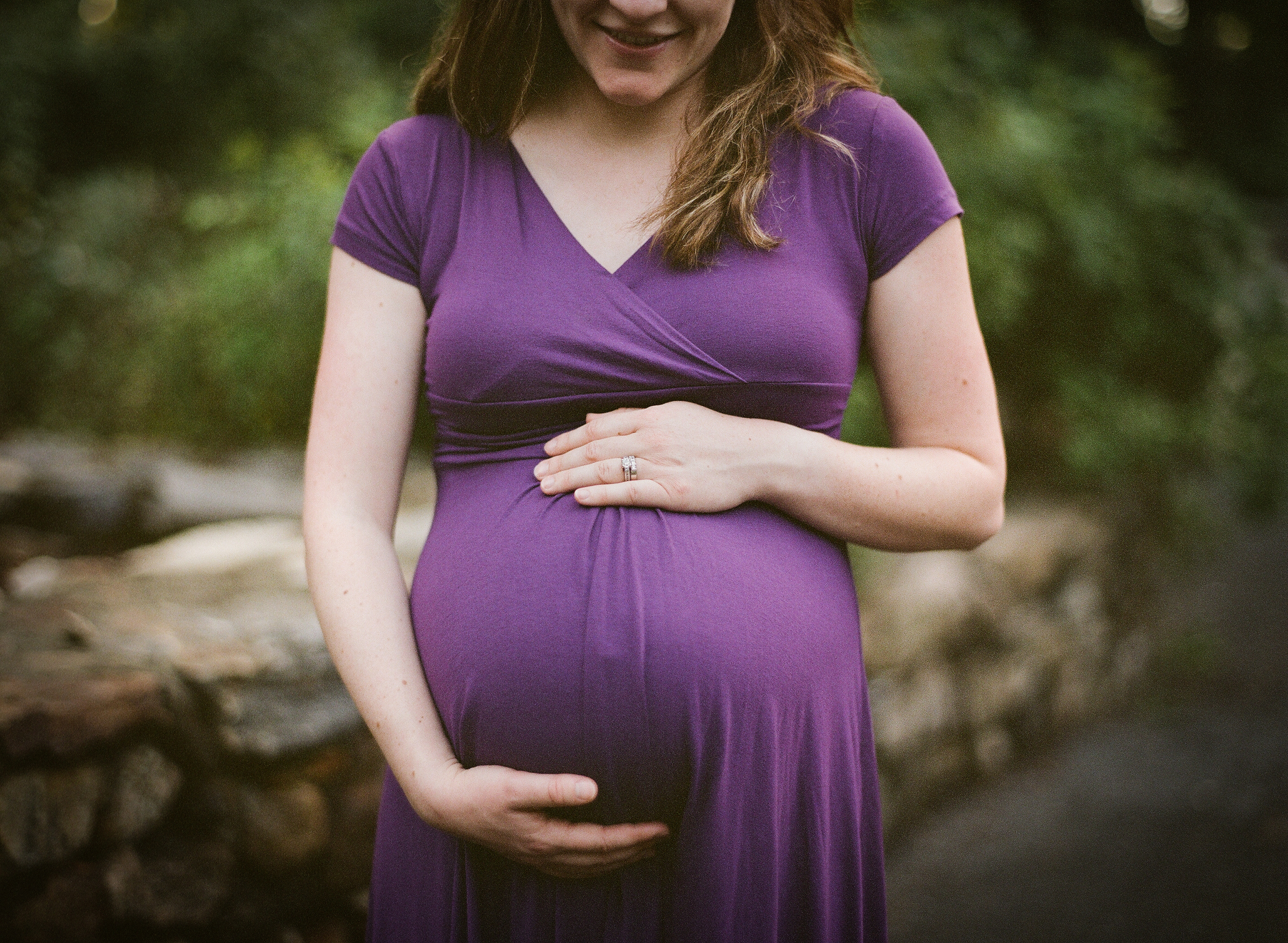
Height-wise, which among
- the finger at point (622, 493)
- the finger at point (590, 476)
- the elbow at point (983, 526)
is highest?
the finger at point (590, 476)

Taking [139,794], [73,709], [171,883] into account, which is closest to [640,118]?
[73,709]

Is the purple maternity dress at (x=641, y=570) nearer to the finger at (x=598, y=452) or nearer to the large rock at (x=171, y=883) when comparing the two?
the finger at (x=598, y=452)

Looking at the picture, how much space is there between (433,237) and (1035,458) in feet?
13.0

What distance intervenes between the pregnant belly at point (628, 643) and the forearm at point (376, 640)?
0.03 m

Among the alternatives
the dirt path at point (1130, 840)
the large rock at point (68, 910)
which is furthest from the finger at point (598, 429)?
the dirt path at point (1130, 840)

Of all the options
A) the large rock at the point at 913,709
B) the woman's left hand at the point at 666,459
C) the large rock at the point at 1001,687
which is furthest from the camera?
the large rock at the point at 1001,687

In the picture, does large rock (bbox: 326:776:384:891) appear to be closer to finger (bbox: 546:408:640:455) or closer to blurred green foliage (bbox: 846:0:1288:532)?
finger (bbox: 546:408:640:455)

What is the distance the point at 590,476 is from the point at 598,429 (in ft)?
0.21

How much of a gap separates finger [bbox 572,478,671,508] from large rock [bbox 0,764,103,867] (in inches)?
54.3

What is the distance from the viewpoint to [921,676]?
10.9ft

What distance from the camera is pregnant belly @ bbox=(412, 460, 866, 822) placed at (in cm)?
110

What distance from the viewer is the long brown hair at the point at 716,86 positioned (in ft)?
3.95

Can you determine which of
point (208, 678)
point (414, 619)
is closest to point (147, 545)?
point (208, 678)

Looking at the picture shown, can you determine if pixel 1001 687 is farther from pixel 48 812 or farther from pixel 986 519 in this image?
pixel 48 812
